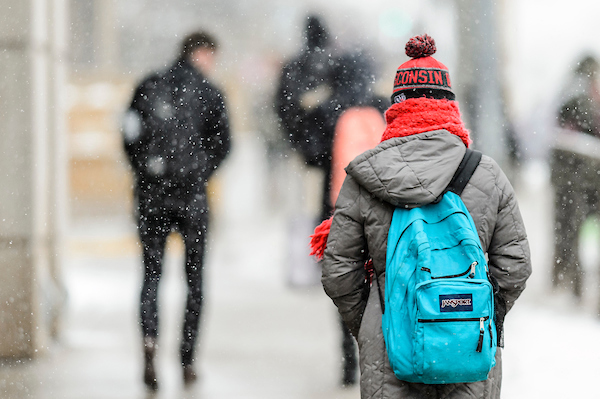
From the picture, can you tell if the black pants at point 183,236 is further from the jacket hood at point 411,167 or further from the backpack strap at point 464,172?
the backpack strap at point 464,172

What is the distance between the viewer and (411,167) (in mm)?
2186

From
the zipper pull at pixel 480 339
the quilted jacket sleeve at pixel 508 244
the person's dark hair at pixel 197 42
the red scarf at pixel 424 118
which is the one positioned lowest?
the zipper pull at pixel 480 339

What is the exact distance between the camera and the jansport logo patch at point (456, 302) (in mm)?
2020

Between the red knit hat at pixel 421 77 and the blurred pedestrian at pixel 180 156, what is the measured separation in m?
1.70

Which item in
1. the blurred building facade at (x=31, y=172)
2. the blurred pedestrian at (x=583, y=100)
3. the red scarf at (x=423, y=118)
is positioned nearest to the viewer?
the red scarf at (x=423, y=118)

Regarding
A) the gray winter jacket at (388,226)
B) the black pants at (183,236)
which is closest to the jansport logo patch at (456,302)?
the gray winter jacket at (388,226)

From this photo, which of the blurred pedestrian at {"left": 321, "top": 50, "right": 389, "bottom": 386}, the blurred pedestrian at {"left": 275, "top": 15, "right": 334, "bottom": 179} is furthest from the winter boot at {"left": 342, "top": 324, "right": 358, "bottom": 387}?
the blurred pedestrian at {"left": 275, "top": 15, "right": 334, "bottom": 179}

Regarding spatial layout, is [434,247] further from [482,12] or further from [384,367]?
[482,12]

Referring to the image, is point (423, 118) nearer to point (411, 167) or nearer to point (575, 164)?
point (411, 167)

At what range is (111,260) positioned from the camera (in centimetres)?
398

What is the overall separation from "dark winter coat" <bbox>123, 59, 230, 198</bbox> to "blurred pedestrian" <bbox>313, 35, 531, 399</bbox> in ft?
5.52

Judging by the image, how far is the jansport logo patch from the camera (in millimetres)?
2020

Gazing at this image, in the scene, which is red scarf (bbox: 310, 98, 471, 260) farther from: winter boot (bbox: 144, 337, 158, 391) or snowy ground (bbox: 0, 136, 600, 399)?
winter boot (bbox: 144, 337, 158, 391)

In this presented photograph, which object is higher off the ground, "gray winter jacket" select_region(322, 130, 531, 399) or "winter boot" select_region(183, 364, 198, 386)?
"gray winter jacket" select_region(322, 130, 531, 399)
